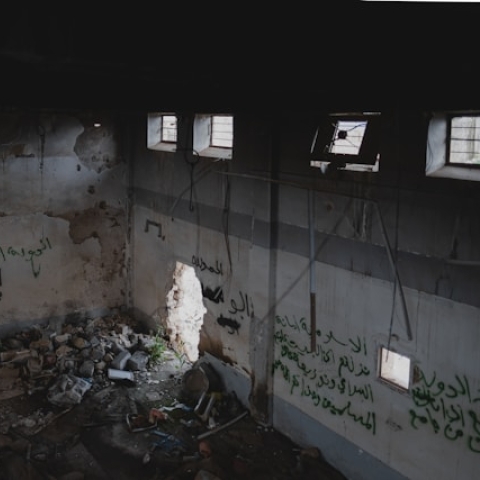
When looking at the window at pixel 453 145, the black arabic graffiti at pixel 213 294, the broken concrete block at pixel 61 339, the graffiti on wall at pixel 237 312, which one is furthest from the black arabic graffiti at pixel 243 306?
the broken concrete block at pixel 61 339

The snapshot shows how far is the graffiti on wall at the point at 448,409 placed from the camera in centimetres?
667

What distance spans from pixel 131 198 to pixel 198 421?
211 inches

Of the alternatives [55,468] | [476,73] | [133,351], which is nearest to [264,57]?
[476,73]

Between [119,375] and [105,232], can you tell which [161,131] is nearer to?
[105,232]

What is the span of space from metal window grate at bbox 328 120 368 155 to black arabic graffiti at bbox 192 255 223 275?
3.18 m

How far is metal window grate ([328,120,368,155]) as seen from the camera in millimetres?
7959

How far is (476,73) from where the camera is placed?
347 centimetres

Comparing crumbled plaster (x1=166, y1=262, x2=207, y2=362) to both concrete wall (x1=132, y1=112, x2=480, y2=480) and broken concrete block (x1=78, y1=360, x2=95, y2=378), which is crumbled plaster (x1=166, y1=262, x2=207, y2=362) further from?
broken concrete block (x1=78, y1=360, x2=95, y2=378)

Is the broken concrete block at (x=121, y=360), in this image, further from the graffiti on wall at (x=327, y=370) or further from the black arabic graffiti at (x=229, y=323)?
the graffiti on wall at (x=327, y=370)

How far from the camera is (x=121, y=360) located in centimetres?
1152

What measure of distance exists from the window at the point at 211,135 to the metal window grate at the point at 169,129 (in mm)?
1204

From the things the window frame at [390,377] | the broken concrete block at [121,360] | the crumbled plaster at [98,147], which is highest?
the crumbled plaster at [98,147]

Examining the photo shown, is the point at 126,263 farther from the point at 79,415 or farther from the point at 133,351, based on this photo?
the point at 79,415

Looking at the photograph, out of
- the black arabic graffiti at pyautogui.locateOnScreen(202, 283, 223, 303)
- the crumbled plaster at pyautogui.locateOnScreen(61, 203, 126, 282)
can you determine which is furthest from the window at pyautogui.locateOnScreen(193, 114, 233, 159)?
the crumbled plaster at pyautogui.locateOnScreen(61, 203, 126, 282)
